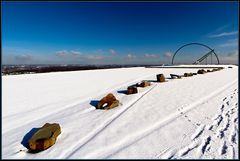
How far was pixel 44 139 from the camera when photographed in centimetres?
457

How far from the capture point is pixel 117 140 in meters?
4.75

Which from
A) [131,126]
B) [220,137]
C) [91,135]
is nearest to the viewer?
[220,137]

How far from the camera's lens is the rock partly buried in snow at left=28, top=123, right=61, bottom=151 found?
14.6 ft

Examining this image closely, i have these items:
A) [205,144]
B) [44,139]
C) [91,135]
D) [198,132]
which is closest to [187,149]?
[205,144]

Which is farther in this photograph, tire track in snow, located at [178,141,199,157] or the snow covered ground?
the snow covered ground

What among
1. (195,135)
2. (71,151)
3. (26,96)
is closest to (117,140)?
(71,151)

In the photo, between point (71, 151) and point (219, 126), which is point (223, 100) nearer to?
point (219, 126)

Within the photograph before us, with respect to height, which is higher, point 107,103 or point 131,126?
point 107,103

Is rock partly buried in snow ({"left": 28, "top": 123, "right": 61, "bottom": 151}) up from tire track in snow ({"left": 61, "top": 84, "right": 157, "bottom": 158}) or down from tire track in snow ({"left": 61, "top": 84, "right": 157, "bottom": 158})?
up

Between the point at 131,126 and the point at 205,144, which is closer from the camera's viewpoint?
the point at 205,144

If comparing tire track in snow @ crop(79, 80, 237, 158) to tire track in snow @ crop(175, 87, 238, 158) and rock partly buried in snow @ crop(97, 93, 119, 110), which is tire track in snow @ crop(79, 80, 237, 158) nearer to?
tire track in snow @ crop(175, 87, 238, 158)

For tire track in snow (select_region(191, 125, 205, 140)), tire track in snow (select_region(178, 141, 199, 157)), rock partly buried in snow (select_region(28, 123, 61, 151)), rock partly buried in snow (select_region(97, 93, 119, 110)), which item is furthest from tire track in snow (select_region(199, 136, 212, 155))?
rock partly buried in snow (select_region(97, 93, 119, 110))

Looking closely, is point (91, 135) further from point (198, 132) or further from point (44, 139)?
point (198, 132)

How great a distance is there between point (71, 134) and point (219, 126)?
3.93 metres
